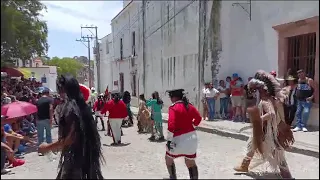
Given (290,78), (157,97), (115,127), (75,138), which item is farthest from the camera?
(115,127)

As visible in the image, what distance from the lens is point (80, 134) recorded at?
10.4ft

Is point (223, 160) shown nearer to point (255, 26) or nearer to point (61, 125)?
point (255, 26)

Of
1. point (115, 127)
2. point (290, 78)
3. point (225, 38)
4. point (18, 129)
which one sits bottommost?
point (115, 127)

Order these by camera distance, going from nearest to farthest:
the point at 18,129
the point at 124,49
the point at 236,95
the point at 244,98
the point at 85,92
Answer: the point at 85,92, the point at 244,98, the point at 236,95, the point at 18,129, the point at 124,49

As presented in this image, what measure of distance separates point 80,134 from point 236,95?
427 cm

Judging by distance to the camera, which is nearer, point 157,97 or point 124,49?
point 157,97

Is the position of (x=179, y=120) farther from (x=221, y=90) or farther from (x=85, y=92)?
(x=221, y=90)

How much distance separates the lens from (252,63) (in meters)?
5.37

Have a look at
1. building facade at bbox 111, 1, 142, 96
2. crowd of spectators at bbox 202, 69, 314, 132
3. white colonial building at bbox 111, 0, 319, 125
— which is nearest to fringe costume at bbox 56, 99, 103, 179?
crowd of spectators at bbox 202, 69, 314, 132

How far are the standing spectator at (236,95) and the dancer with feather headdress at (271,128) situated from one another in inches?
70.6

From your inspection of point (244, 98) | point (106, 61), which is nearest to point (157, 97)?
point (244, 98)

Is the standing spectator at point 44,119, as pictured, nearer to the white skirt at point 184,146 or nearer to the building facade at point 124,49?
the white skirt at point 184,146

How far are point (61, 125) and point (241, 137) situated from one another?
5133 mm

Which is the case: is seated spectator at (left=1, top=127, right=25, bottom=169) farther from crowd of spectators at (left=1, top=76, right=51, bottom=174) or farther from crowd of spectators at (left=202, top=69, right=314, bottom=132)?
crowd of spectators at (left=202, top=69, right=314, bottom=132)
